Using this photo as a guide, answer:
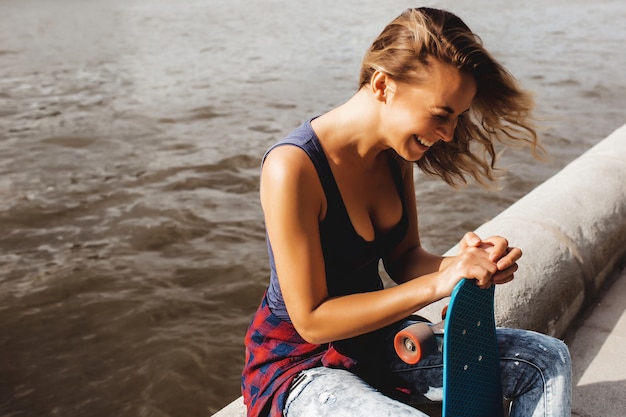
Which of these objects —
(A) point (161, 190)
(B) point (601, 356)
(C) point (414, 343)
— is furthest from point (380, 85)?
(A) point (161, 190)

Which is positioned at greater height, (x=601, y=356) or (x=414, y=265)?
(x=414, y=265)

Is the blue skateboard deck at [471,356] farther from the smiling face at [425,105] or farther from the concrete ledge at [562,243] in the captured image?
the concrete ledge at [562,243]

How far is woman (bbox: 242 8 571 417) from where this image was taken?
1862 millimetres

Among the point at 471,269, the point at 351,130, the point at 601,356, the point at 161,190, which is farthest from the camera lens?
the point at 161,190

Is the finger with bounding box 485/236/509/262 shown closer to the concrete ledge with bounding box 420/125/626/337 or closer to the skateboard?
the skateboard

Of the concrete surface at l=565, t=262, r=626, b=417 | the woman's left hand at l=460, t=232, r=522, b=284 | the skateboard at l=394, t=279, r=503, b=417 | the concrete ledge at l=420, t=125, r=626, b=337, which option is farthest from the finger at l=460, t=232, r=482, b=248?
the concrete surface at l=565, t=262, r=626, b=417

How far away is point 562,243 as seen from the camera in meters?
3.34

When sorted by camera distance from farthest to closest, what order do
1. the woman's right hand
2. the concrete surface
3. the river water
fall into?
the river water, the concrete surface, the woman's right hand

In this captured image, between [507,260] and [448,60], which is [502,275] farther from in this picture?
[448,60]

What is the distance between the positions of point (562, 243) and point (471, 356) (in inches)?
61.6

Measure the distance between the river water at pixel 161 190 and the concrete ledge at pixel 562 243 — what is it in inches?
21.4

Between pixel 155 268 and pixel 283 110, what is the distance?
503 cm

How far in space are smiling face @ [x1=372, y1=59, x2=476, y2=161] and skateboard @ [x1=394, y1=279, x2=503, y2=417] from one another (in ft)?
1.47

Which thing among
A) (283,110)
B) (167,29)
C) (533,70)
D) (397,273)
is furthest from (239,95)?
(167,29)
